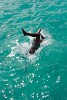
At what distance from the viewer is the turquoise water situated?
8.54 metres

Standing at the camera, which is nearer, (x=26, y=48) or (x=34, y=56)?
(x=34, y=56)

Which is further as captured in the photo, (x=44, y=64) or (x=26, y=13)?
(x=26, y=13)

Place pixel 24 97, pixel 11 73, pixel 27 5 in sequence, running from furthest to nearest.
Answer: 1. pixel 27 5
2. pixel 11 73
3. pixel 24 97

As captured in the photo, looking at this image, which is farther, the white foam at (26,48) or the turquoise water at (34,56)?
the white foam at (26,48)

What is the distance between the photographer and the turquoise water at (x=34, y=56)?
336 inches

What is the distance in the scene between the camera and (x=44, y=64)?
32.8ft

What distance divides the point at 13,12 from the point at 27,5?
1.72 metres

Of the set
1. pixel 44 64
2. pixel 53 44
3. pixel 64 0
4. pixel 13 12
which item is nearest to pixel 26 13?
pixel 13 12

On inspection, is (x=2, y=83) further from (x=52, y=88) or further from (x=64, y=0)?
(x=64, y=0)

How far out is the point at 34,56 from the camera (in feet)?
34.6

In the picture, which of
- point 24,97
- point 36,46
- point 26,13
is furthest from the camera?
point 26,13

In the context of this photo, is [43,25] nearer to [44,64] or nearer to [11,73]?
[44,64]

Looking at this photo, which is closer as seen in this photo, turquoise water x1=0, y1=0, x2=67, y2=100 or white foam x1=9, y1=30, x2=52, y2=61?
turquoise water x1=0, y1=0, x2=67, y2=100

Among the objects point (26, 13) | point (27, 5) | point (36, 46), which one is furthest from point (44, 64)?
point (27, 5)
